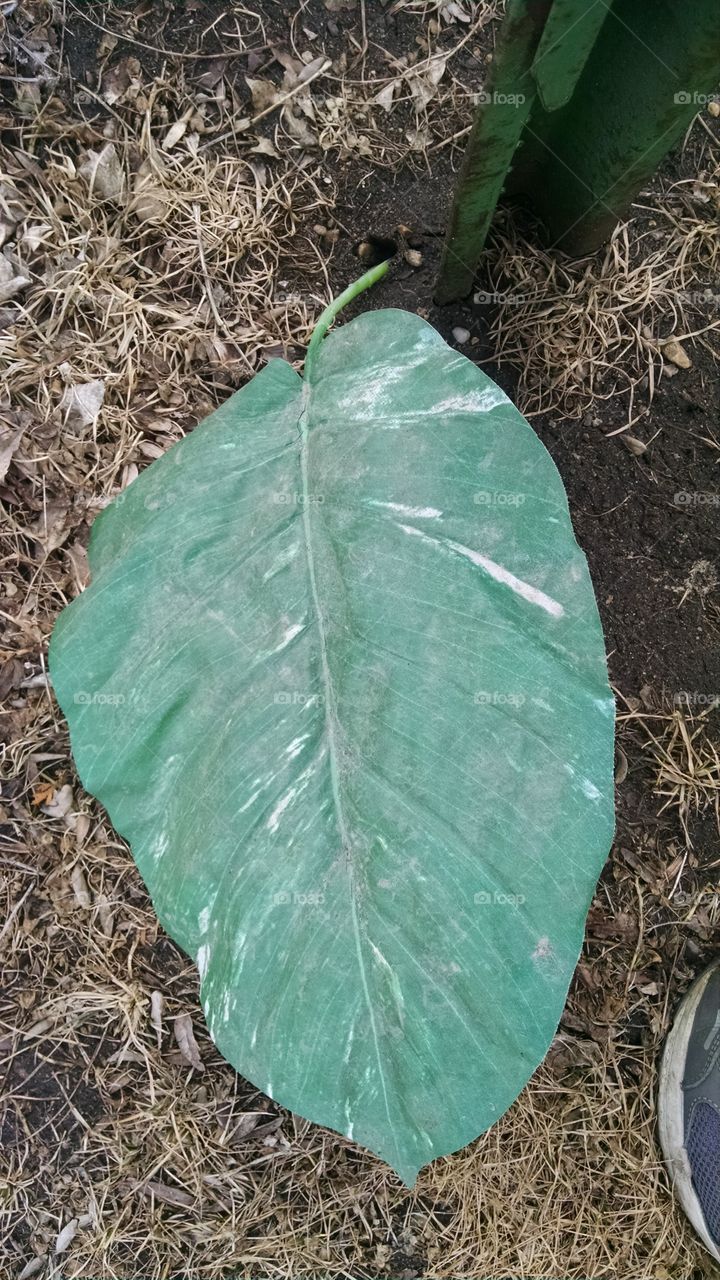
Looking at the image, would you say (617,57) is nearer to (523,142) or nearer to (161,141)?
(523,142)

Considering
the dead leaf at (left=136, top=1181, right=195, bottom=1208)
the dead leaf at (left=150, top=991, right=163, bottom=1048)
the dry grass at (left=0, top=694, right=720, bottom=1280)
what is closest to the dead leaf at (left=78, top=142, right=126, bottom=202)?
the dry grass at (left=0, top=694, right=720, bottom=1280)

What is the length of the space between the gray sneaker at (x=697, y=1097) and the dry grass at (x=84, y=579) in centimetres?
14

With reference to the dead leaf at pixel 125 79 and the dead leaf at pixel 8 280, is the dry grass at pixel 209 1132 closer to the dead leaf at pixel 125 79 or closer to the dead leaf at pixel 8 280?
the dead leaf at pixel 8 280

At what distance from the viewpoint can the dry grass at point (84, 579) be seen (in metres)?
1.29

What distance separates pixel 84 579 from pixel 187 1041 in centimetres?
70

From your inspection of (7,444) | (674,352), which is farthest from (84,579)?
(674,352)

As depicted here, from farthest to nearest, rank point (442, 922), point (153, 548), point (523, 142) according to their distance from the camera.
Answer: point (523, 142)
point (153, 548)
point (442, 922)

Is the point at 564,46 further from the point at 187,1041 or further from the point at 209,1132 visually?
the point at 209,1132

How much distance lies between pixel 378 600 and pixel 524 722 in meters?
0.20

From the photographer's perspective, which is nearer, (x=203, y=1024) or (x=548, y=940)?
(x=548, y=940)

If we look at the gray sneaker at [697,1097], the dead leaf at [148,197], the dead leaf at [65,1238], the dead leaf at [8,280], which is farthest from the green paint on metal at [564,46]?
the dead leaf at [65,1238]

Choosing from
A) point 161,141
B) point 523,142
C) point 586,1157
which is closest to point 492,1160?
point 586,1157

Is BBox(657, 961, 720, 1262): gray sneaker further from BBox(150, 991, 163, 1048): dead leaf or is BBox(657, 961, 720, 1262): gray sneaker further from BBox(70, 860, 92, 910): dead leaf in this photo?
BBox(70, 860, 92, 910): dead leaf

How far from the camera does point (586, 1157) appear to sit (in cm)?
133
